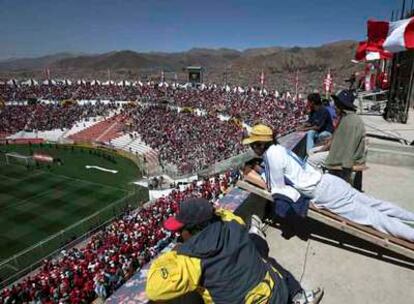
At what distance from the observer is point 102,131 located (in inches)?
1681

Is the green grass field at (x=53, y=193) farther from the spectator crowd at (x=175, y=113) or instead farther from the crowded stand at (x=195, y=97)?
the crowded stand at (x=195, y=97)

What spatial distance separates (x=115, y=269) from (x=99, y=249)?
3577 mm

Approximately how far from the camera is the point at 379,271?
3.65 m

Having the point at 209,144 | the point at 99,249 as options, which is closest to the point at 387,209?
the point at 99,249

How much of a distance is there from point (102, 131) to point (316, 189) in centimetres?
4144

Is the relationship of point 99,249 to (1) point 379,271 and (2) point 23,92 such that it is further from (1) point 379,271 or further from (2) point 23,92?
(2) point 23,92

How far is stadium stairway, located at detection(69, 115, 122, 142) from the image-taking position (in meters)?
41.1

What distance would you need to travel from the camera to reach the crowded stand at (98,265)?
433 inches

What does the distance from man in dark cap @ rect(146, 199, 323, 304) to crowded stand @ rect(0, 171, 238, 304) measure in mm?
6782

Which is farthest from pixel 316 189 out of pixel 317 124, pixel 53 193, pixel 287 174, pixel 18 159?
pixel 18 159

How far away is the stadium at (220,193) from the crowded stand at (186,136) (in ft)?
0.69

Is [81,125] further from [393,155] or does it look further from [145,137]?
[393,155]

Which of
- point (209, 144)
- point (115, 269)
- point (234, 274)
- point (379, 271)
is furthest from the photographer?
point (209, 144)

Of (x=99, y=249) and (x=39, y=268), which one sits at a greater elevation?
(x=99, y=249)
